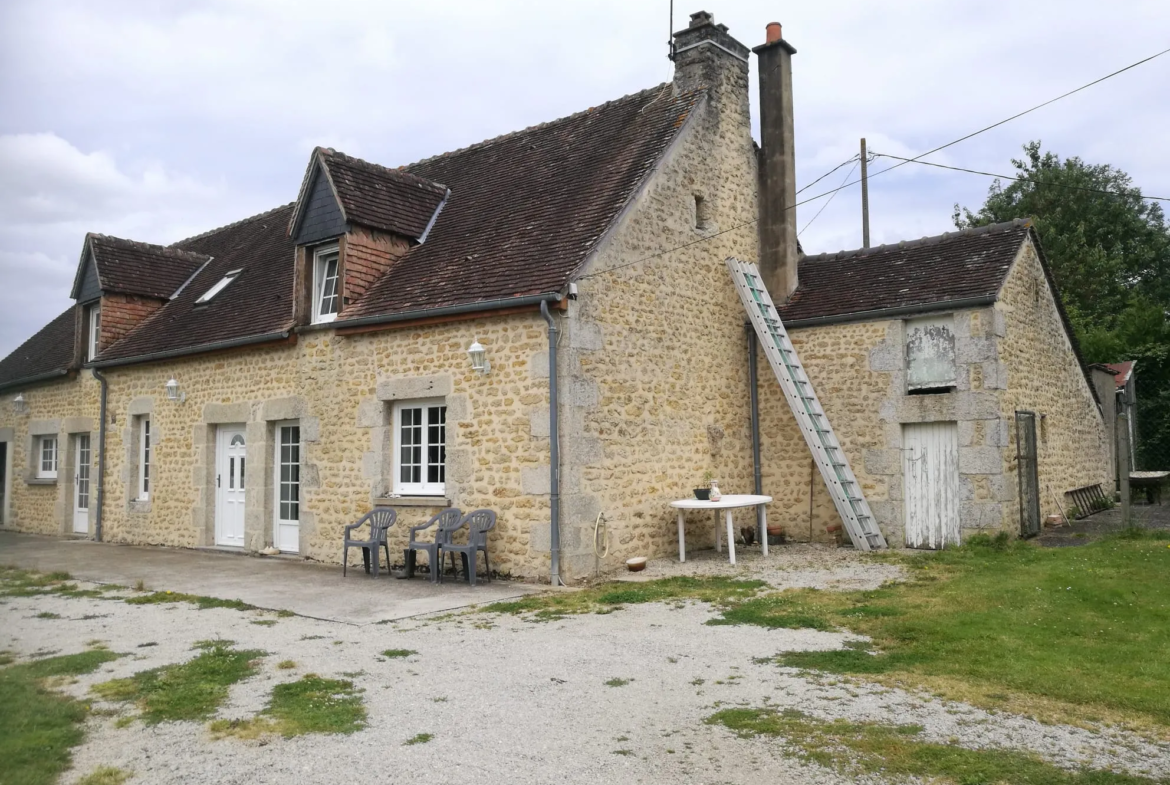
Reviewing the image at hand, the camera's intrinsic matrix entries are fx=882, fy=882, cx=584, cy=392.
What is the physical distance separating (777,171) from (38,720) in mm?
11561

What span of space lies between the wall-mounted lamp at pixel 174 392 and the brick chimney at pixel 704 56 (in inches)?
349

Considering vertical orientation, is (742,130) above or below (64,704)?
above

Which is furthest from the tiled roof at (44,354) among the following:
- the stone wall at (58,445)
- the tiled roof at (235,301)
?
the tiled roof at (235,301)

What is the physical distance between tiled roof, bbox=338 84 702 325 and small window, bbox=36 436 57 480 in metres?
9.61

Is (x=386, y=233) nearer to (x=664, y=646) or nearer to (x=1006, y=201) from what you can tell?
(x=664, y=646)

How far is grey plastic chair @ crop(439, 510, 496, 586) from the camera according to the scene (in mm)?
9352

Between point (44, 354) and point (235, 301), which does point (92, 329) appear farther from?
point (235, 301)

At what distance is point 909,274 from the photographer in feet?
39.6

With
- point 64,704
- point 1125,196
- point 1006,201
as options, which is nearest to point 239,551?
point 64,704

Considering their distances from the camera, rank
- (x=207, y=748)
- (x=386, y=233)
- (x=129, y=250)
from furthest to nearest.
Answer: (x=129, y=250) → (x=386, y=233) → (x=207, y=748)

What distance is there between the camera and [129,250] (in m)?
16.4

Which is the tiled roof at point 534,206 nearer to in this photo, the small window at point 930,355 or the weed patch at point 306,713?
the small window at point 930,355

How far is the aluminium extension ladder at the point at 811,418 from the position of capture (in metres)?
11.3

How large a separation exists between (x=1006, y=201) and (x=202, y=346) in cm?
2832
